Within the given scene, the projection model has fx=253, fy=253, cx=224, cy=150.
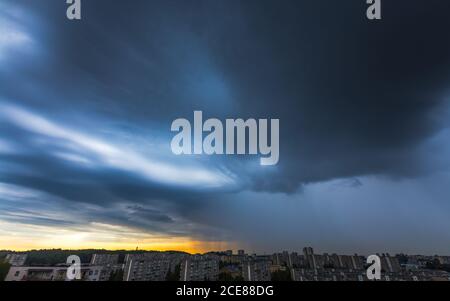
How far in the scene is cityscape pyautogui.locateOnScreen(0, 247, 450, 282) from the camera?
734 cm

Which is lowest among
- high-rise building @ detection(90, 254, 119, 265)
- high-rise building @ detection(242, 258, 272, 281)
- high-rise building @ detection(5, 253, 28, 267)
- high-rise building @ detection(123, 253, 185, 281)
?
high-rise building @ detection(123, 253, 185, 281)

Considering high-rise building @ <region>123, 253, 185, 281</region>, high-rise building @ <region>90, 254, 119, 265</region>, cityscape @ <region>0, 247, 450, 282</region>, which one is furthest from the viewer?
high-rise building @ <region>123, 253, 185, 281</region>

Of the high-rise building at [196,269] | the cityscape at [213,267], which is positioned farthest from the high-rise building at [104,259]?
the high-rise building at [196,269]

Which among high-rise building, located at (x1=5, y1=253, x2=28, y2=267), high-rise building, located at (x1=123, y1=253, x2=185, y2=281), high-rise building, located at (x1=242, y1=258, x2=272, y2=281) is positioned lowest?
high-rise building, located at (x1=123, y1=253, x2=185, y2=281)

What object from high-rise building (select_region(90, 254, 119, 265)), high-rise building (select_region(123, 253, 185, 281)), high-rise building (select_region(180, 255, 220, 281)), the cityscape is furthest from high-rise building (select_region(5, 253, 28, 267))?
high-rise building (select_region(180, 255, 220, 281))

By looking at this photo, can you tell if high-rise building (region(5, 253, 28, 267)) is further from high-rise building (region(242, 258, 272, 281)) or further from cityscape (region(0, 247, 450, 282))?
high-rise building (region(242, 258, 272, 281))

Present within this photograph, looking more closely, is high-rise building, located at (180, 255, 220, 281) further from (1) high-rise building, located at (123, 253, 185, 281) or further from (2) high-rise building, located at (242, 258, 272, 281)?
(2) high-rise building, located at (242, 258, 272, 281)

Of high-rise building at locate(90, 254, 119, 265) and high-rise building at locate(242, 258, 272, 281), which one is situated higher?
high-rise building at locate(242, 258, 272, 281)

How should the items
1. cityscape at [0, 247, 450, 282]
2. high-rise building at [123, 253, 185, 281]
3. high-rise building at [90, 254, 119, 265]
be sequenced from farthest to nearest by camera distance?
1. high-rise building at [123, 253, 185, 281]
2. high-rise building at [90, 254, 119, 265]
3. cityscape at [0, 247, 450, 282]

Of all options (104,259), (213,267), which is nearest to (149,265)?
(104,259)

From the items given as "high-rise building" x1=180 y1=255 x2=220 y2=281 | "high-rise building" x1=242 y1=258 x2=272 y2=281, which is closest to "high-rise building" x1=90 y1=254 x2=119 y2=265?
"high-rise building" x1=180 y1=255 x2=220 y2=281

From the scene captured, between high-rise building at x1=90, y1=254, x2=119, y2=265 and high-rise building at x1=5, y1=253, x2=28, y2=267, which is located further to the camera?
high-rise building at x1=90, y1=254, x2=119, y2=265
